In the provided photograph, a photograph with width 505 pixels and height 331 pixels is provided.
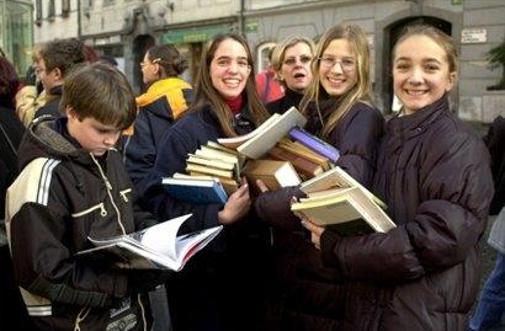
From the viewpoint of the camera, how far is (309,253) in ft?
8.07

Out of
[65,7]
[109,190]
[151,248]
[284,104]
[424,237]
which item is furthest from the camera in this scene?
[65,7]

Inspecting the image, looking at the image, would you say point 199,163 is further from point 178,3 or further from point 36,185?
point 178,3

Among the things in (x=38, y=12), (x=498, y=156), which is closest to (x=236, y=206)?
(x=498, y=156)

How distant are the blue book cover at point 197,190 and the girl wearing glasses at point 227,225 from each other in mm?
84

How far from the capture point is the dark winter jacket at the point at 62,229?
6.38ft

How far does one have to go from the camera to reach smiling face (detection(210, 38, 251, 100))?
282 cm

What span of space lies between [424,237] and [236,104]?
4.38 feet

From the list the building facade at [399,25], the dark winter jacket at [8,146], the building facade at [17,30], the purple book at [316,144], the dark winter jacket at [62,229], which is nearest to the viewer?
the dark winter jacket at [62,229]

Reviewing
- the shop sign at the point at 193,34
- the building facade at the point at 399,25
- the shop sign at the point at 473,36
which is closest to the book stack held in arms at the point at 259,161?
the building facade at the point at 399,25

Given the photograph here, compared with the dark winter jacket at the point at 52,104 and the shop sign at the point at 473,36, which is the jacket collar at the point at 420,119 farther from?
the shop sign at the point at 473,36

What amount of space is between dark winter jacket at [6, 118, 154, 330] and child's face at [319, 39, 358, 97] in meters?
1.00

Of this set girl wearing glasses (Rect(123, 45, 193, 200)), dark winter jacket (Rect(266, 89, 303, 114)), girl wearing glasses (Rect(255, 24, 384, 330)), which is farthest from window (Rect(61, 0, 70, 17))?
girl wearing glasses (Rect(255, 24, 384, 330))

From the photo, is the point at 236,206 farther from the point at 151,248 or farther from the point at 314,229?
the point at 151,248

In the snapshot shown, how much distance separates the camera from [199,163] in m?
2.45
